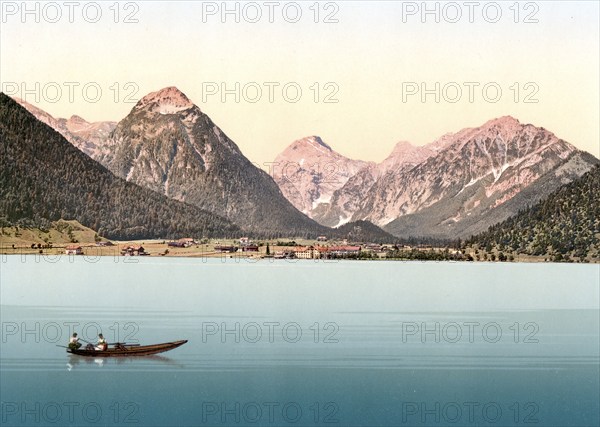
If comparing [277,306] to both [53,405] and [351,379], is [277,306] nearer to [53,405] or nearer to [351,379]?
[351,379]

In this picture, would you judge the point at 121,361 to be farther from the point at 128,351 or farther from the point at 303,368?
the point at 303,368

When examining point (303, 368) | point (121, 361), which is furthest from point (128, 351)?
point (303, 368)

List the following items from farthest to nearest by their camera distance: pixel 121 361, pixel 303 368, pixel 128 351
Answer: pixel 128 351
pixel 121 361
pixel 303 368

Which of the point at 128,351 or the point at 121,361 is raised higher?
the point at 128,351

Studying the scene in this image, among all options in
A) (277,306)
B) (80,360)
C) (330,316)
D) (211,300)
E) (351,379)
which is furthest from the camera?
(211,300)

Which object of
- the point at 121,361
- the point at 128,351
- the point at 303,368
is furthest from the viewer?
the point at 128,351

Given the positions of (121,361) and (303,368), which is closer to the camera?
Answer: (303,368)

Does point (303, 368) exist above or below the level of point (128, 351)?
below

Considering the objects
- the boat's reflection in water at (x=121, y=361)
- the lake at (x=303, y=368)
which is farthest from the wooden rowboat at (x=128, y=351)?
the lake at (x=303, y=368)

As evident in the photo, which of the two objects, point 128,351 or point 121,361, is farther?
point 128,351

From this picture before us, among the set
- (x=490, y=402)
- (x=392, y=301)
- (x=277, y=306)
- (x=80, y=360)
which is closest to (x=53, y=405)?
(x=80, y=360)
